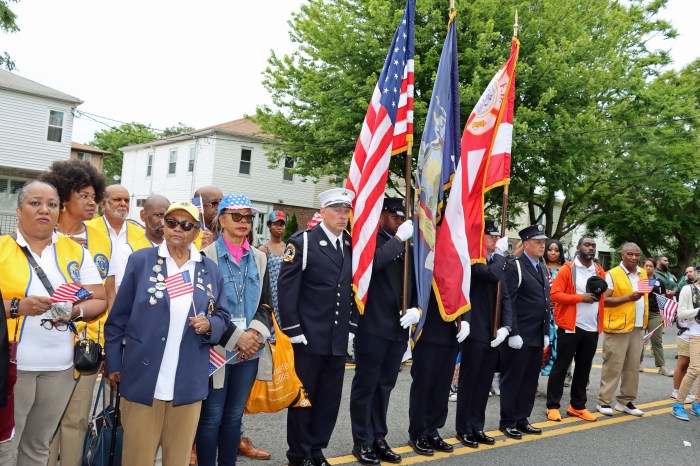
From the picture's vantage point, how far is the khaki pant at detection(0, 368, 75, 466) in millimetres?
3229

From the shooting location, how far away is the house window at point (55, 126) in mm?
24922

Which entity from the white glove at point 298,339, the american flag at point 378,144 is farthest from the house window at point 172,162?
the white glove at point 298,339

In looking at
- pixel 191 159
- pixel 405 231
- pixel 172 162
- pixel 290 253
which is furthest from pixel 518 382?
pixel 172 162

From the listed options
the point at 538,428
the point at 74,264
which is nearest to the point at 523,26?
the point at 538,428

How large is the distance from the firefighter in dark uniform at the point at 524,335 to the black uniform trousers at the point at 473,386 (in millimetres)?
440

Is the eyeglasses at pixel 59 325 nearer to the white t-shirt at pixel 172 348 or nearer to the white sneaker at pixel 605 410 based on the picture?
the white t-shirt at pixel 172 348

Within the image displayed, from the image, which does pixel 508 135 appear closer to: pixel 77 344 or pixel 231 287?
pixel 231 287

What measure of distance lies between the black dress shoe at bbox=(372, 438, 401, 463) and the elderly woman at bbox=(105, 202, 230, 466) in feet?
6.93

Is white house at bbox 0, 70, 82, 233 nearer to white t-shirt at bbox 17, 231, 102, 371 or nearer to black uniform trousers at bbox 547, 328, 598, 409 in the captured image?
black uniform trousers at bbox 547, 328, 598, 409

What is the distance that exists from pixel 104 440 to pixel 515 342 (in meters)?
4.04

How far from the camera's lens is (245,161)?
29.1 meters

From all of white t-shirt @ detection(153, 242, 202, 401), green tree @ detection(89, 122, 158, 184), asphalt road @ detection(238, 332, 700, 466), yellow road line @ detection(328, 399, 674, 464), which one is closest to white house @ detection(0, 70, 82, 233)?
asphalt road @ detection(238, 332, 700, 466)

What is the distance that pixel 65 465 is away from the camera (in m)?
3.71

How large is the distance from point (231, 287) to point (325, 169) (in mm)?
15753
